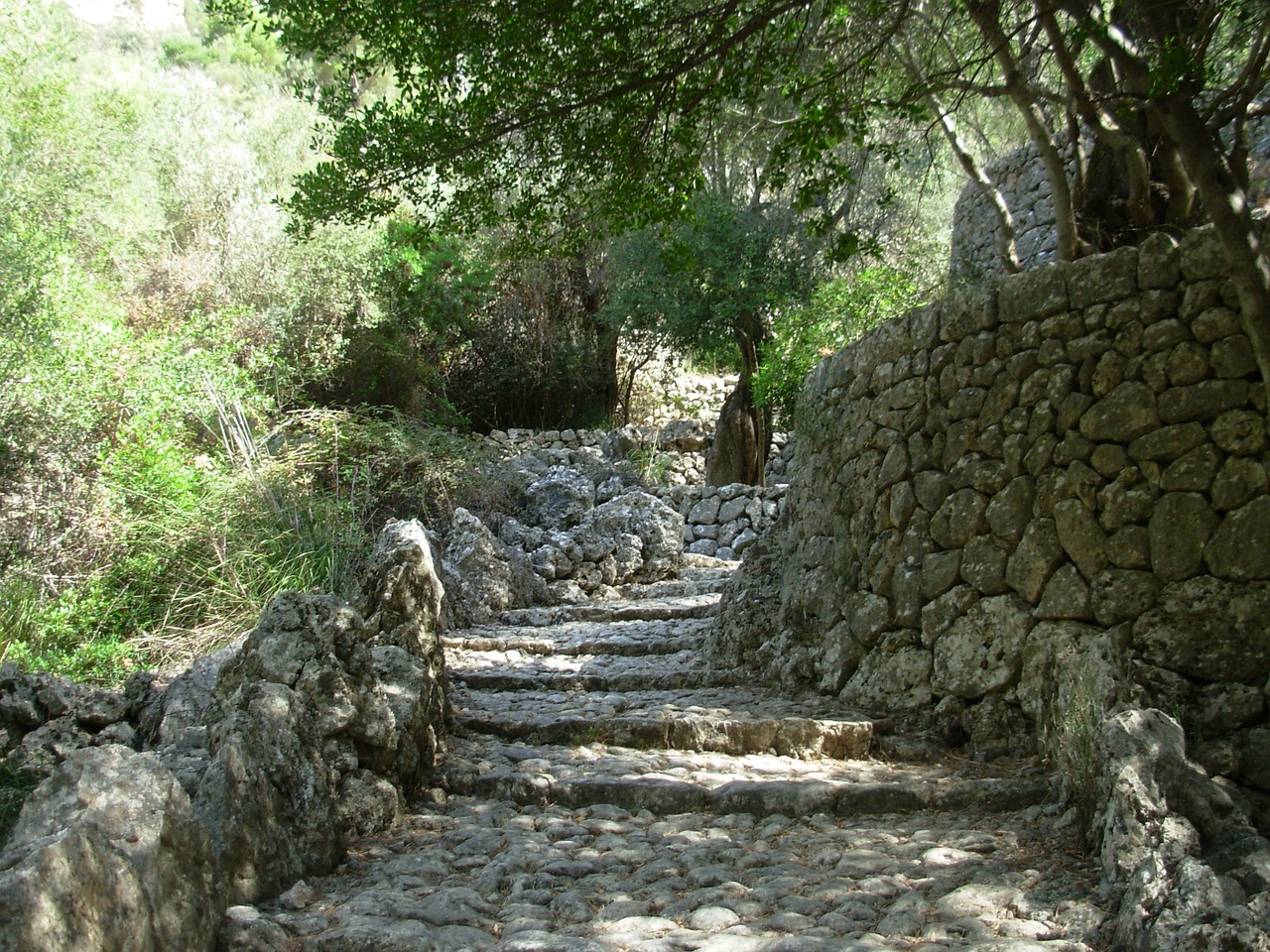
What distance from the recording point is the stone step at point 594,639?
25.7 ft

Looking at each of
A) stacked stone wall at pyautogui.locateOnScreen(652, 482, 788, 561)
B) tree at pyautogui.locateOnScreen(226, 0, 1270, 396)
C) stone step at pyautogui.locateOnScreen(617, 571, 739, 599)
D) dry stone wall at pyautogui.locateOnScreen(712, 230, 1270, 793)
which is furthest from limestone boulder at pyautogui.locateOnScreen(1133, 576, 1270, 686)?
stacked stone wall at pyautogui.locateOnScreen(652, 482, 788, 561)

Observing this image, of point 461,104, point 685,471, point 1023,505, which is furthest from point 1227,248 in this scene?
point 685,471

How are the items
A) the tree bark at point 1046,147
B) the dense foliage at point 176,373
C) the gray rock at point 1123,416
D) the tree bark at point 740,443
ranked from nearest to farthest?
1. the gray rock at point 1123,416
2. the tree bark at point 1046,147
3. the dense foliage at point 176,373
4. the tree bark at point 740,443

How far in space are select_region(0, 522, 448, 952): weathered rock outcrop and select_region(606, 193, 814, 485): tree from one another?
9.31 meters

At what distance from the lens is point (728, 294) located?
1557 centimetres

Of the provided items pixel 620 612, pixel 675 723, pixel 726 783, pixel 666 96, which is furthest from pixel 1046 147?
pixel 620 612

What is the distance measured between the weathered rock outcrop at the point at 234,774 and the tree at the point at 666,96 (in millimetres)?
2601

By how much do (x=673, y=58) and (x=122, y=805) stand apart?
202 inches

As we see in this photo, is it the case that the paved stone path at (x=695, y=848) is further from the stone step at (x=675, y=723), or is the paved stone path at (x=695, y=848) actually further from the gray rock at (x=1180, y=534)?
the gray rock at (x=1180, y=534)

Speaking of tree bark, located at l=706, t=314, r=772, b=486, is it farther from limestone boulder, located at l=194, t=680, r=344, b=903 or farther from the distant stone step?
limestone boulder, located at l=194, t=680, r=344, b=903

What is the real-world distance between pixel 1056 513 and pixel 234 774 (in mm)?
4096

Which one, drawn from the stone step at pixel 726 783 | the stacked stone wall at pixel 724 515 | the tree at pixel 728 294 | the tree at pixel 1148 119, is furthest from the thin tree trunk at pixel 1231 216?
the tree at pixel 728 294

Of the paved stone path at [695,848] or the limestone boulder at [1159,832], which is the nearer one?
the limestone boulder at [1159,832]

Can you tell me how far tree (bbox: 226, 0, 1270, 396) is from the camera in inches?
212
